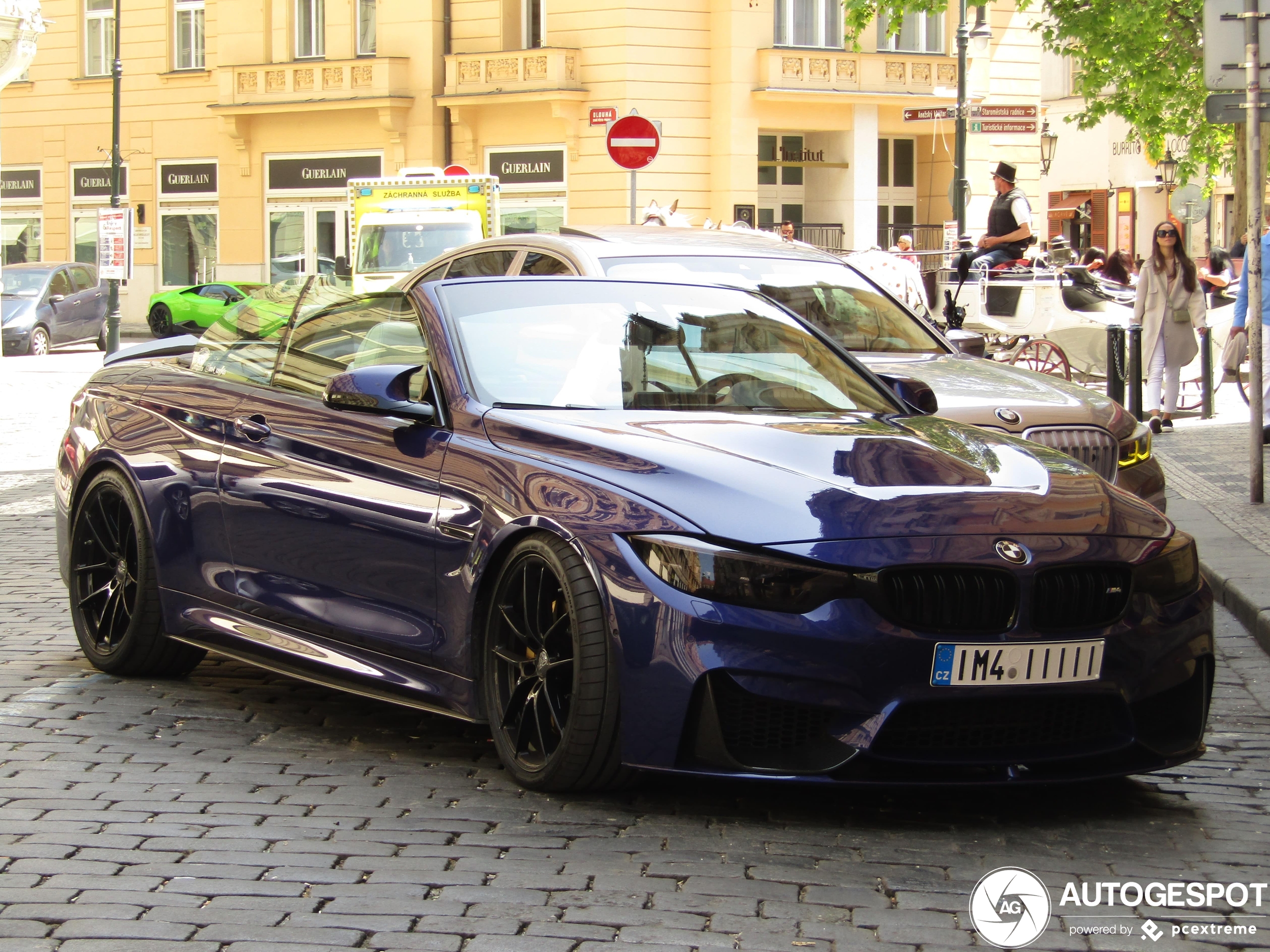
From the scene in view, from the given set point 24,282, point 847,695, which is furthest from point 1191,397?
point 24,282

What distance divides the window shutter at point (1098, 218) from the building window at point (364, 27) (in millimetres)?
26726

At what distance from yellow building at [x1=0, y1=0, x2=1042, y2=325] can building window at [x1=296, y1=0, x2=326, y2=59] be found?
47 mm

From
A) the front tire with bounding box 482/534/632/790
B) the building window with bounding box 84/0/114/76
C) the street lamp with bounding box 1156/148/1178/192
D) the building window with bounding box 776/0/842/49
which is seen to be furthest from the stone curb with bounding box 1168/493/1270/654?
the building window with bounding box 84/0/114/76

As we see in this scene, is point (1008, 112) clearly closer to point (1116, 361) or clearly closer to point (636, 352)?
point (1116, 361)

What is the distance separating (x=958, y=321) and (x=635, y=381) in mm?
9908

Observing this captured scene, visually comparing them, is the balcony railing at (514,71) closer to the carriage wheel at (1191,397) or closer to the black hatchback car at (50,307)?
the black hatchback car at (50,307)

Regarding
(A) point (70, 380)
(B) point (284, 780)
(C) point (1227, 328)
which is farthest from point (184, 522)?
(A) point (70, 380)

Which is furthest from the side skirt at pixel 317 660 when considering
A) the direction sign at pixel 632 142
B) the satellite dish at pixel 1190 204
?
the satellite dish at pixel 1190 204

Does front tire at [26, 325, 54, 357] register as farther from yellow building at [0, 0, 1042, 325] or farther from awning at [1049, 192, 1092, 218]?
awning at [1049, 192, 1092, 218]

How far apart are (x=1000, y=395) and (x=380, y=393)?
12.8 feet

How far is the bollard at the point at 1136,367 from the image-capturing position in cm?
1611

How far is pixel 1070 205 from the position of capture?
196 ft

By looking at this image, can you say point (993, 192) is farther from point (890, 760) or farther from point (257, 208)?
point (890, 760)

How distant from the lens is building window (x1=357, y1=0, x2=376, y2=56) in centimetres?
4112
